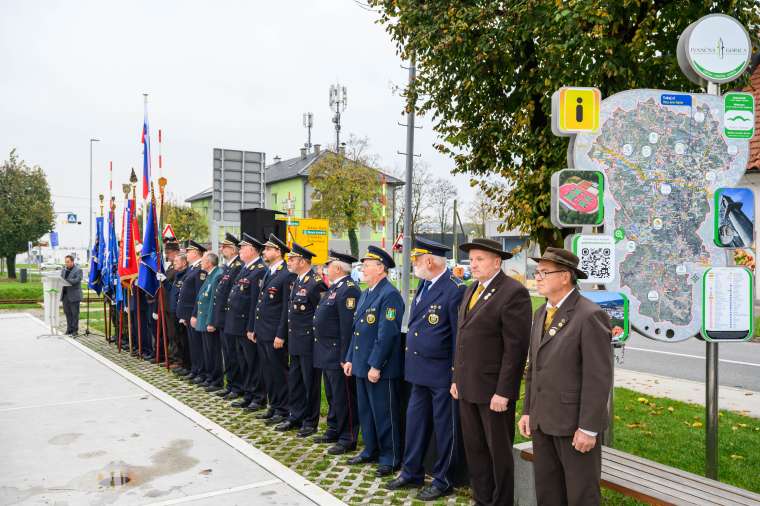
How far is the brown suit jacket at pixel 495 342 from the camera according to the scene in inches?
174

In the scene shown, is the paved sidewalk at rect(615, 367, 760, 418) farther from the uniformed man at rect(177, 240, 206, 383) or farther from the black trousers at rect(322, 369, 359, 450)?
the uniformed man at rect(177, 240, 206, 383)

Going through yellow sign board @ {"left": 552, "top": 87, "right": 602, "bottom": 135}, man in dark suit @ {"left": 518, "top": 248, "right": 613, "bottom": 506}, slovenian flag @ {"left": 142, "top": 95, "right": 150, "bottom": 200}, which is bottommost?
man in dark suit @ {"left": 518, "top": 248, "right": 613, "bottom": 506}

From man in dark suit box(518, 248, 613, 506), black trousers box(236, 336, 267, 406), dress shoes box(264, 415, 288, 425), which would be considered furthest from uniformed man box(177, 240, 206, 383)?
man in dark suit box(518, 248, 613, 506)

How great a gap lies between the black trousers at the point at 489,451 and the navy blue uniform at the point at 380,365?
995 millimetres

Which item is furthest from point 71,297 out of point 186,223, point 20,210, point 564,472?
point 186,223

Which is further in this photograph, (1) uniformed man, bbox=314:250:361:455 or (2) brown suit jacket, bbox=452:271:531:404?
(1) uniformed man, bbox=314:250:361:455

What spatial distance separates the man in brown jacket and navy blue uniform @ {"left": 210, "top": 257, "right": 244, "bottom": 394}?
4.57m

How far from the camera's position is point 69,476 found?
5.43 m

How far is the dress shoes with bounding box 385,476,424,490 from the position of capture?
5125 mm

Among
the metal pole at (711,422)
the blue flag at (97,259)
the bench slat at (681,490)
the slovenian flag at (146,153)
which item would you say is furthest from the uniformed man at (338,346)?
the blue flag at (97,259)

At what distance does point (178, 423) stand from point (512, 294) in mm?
4357

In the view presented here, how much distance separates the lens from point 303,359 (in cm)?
686

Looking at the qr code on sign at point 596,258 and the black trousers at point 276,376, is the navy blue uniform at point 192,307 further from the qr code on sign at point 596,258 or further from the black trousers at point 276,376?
the qr code on sign at point 596,258

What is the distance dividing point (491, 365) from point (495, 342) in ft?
0.53
